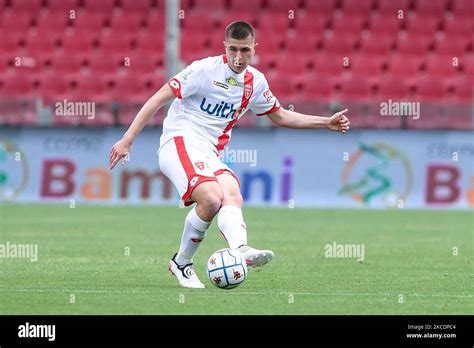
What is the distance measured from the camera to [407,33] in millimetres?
28578

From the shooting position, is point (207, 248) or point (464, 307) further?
point (207, 248)

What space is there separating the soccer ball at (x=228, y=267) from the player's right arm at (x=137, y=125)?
3.64ft

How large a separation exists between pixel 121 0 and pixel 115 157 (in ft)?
65.3

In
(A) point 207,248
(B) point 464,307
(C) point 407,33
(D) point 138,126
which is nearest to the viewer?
(B) point 464,307

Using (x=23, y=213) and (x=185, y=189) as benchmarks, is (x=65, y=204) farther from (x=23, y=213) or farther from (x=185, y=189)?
(x=185, y=189)

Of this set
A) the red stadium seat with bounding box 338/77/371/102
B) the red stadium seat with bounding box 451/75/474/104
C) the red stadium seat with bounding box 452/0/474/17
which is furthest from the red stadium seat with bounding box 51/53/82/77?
the red stadium seat with bounding box 452/0/474/17

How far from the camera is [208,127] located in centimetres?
1060

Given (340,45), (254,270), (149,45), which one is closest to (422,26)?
(340,45)

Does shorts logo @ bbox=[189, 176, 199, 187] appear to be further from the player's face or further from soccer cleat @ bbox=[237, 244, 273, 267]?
the player's face

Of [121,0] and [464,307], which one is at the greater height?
[121,0]

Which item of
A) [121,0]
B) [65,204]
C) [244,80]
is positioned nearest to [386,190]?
[65,204]

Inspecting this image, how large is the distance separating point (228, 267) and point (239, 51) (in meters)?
1.85

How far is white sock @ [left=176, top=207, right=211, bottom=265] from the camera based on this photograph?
34.0 ft

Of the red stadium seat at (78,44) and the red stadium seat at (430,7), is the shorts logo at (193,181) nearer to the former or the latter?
the red stadium seat at (78,44)
